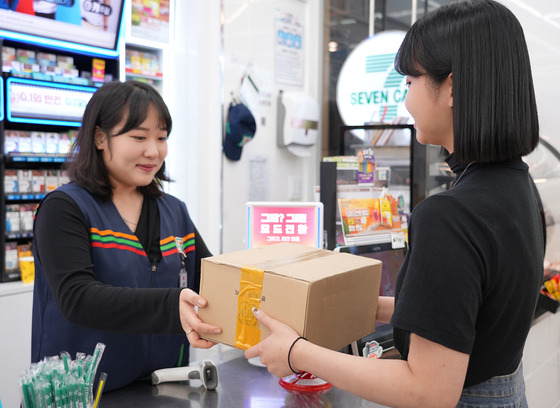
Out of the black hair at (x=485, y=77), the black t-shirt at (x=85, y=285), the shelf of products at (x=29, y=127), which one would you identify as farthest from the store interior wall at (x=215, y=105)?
the black hair at (x=485, y=77)

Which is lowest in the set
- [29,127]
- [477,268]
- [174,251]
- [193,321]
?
[193,321]

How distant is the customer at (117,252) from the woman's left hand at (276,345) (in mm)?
265

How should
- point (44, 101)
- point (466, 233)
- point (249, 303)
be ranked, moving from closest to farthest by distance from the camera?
point (466, 233)
point (249, 303)
point (44, 101)

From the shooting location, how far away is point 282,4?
535cm

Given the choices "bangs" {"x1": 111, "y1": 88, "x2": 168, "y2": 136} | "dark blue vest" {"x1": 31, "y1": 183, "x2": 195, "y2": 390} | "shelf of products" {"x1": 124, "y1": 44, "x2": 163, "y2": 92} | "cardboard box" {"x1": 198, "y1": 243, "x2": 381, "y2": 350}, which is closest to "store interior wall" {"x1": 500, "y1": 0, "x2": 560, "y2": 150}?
"cardboard box" {"x1": 198, "y1": 243, "x2": 381, "y2": 350}

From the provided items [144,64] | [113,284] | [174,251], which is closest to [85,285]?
[113,284]

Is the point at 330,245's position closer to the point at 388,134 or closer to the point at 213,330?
the point at 213,330

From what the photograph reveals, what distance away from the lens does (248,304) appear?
127 centimetres

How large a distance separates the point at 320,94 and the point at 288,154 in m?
0.87

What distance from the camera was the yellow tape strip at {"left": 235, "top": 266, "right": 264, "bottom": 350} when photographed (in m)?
1.26

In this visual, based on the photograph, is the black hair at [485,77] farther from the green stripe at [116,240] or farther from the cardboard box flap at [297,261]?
the green stripe at [116,240]

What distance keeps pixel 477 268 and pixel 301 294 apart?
379 mm

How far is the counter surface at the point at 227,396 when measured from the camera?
163 cm

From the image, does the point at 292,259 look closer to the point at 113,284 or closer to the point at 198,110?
the point at 113,284
